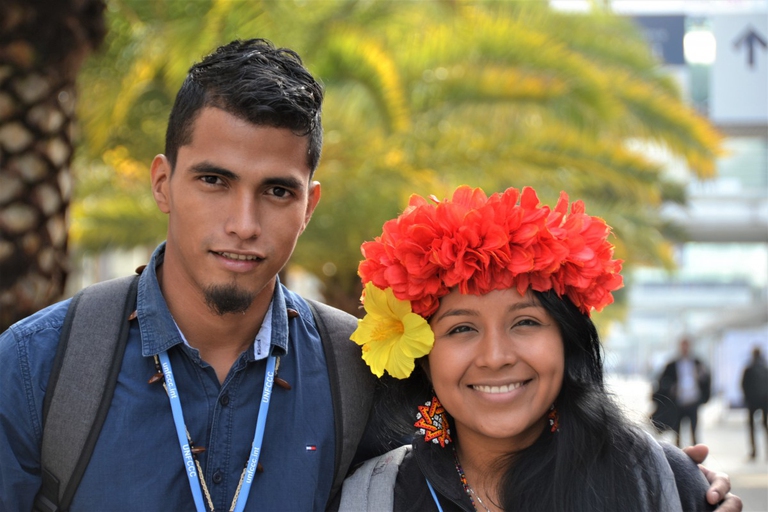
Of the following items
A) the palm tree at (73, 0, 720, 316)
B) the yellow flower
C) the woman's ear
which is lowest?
the woman's ear

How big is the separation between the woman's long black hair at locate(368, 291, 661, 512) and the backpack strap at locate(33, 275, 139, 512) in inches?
33.2

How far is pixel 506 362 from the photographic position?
2.58 meters

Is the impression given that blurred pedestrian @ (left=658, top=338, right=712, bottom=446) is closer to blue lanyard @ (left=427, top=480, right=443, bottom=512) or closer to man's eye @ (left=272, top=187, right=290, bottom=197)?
blue lanyard @ (left=427, top=480, right=443, bottom=512)

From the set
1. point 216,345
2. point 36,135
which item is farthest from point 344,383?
point 36,135

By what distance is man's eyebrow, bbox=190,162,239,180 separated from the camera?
253 cm

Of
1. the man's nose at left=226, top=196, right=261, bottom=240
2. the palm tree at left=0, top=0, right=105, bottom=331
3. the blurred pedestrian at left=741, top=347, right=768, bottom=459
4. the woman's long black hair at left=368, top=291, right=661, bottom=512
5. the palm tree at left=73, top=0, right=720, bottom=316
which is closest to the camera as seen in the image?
the man's nose at left=226, top=196, right=261, bottom=240

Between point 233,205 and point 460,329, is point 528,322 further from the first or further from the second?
point 233,205

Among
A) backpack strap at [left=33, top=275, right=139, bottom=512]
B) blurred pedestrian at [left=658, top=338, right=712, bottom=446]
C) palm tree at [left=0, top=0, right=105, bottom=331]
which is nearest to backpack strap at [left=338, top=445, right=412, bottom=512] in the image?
backpack strap at [left=33, top=275, right=139, bottom=512]

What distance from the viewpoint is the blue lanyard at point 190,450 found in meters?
2.42

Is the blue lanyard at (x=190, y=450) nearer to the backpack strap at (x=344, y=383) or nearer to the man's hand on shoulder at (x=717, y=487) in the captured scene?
the backpack strap at (x=344, y=383)

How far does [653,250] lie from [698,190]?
11.5 metres

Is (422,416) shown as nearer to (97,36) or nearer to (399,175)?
(97,36)

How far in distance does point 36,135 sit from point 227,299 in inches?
129

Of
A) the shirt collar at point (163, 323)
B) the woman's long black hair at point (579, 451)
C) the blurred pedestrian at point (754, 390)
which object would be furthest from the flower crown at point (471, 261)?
the blurred pedestrian at point (754, 390)
